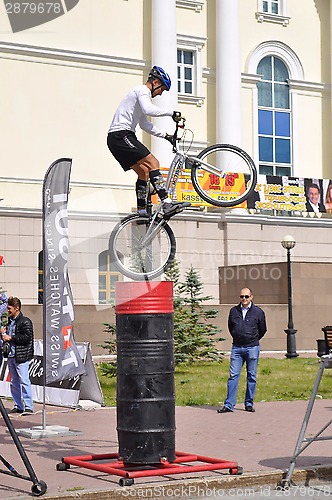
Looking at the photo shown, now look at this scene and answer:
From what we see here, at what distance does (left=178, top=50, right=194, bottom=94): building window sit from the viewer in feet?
149

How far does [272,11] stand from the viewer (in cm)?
4794

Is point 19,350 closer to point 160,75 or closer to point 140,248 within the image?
point 140,248

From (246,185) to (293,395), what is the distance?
9.21 m

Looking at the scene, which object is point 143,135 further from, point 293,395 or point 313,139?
point 293,395

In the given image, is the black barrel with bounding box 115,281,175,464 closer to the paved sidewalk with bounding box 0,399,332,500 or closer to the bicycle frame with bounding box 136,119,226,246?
the paved sidewalk with bounding box 0,399,332,500

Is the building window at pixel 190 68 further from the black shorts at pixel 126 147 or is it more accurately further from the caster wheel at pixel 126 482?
the caster wheel at pixel 126 482

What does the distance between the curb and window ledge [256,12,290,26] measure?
39.1 meters

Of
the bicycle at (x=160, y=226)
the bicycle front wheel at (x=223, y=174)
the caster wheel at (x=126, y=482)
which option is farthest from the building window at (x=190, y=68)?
the caster wheel at (x=126, y=482)

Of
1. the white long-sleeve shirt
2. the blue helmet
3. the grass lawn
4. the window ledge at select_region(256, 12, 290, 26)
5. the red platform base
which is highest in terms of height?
the window ledge at select_region(256, 12, 290, 26)

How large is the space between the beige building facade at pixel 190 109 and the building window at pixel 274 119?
64 mm

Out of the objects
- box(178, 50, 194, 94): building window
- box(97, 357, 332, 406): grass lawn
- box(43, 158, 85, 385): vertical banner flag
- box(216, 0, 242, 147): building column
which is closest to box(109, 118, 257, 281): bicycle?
box(43, 158, 85, 385): vertical banner flag

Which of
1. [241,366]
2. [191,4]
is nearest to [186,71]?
[191,4]

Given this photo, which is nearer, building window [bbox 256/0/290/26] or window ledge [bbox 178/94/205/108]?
window ledge [bbox 178/94/205/108]

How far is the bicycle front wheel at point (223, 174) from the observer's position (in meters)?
11.4
